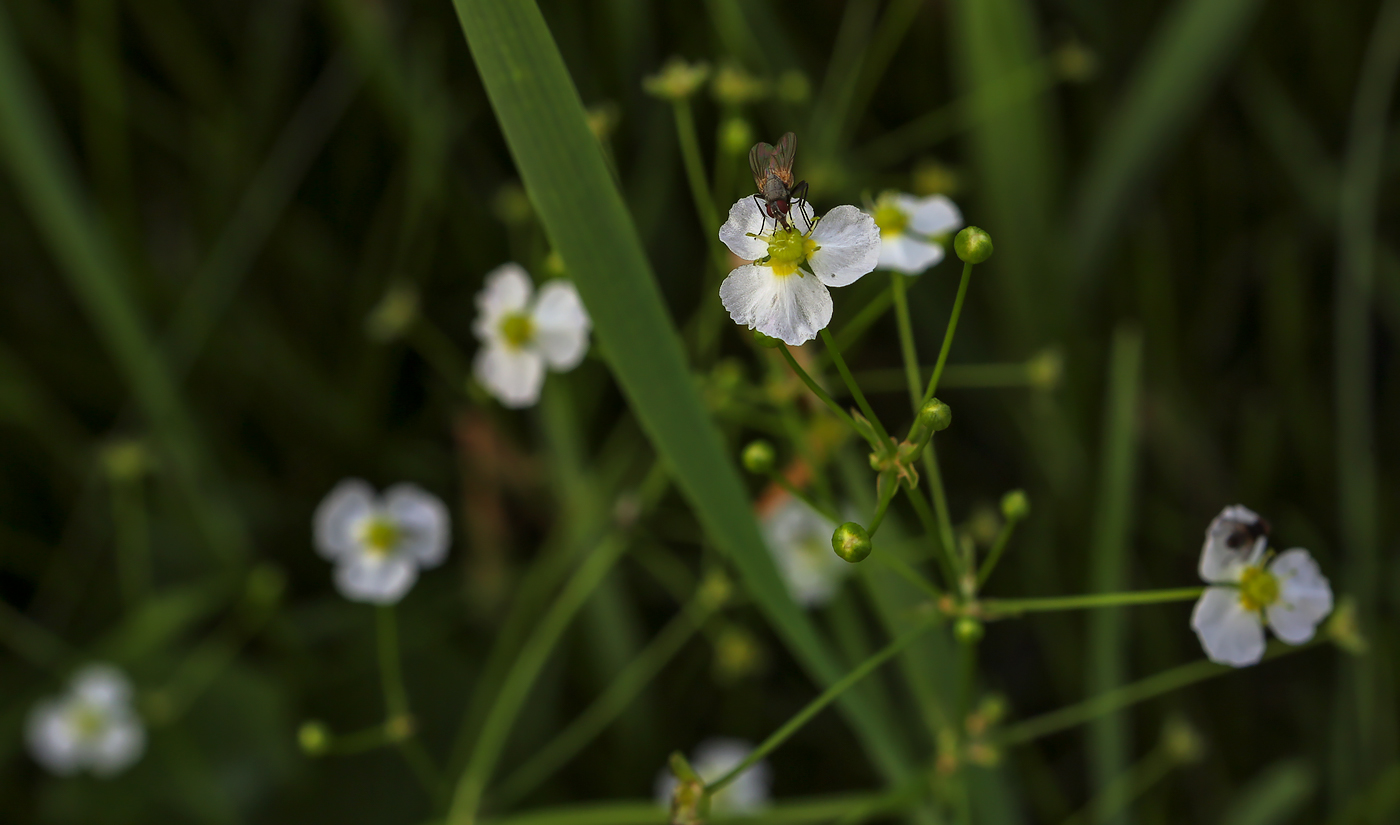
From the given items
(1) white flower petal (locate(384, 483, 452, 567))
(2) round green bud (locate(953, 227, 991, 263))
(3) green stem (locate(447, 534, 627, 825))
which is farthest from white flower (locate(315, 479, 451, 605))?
(2) round green bud (locate(953, 227, 991, 263))

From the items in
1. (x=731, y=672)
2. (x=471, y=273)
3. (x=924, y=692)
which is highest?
(x=471, y=273)

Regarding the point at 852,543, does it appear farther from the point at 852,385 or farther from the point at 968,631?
the point at 968,631

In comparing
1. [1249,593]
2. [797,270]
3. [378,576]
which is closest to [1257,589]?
[1249,593]

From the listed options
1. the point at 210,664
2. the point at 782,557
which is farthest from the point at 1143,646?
the point at 210,664

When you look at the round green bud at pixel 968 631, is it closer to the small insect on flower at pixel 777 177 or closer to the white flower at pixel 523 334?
the small insect on flower at pixel 777 177

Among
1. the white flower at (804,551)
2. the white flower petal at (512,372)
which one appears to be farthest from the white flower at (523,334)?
the white flower at (804,551)

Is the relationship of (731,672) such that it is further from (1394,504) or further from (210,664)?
(1394,504)

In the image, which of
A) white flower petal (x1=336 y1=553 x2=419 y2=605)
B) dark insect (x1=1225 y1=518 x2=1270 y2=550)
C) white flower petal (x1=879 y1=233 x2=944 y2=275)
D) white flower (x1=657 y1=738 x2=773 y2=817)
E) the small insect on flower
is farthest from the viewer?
white flower (x1=657 y1=738 x2=773 y2=817)

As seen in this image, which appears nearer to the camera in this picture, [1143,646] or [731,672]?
[731,672]

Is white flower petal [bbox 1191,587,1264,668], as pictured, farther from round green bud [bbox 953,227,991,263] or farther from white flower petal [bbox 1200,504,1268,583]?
round green bud [bbox 953,227,991,263]
